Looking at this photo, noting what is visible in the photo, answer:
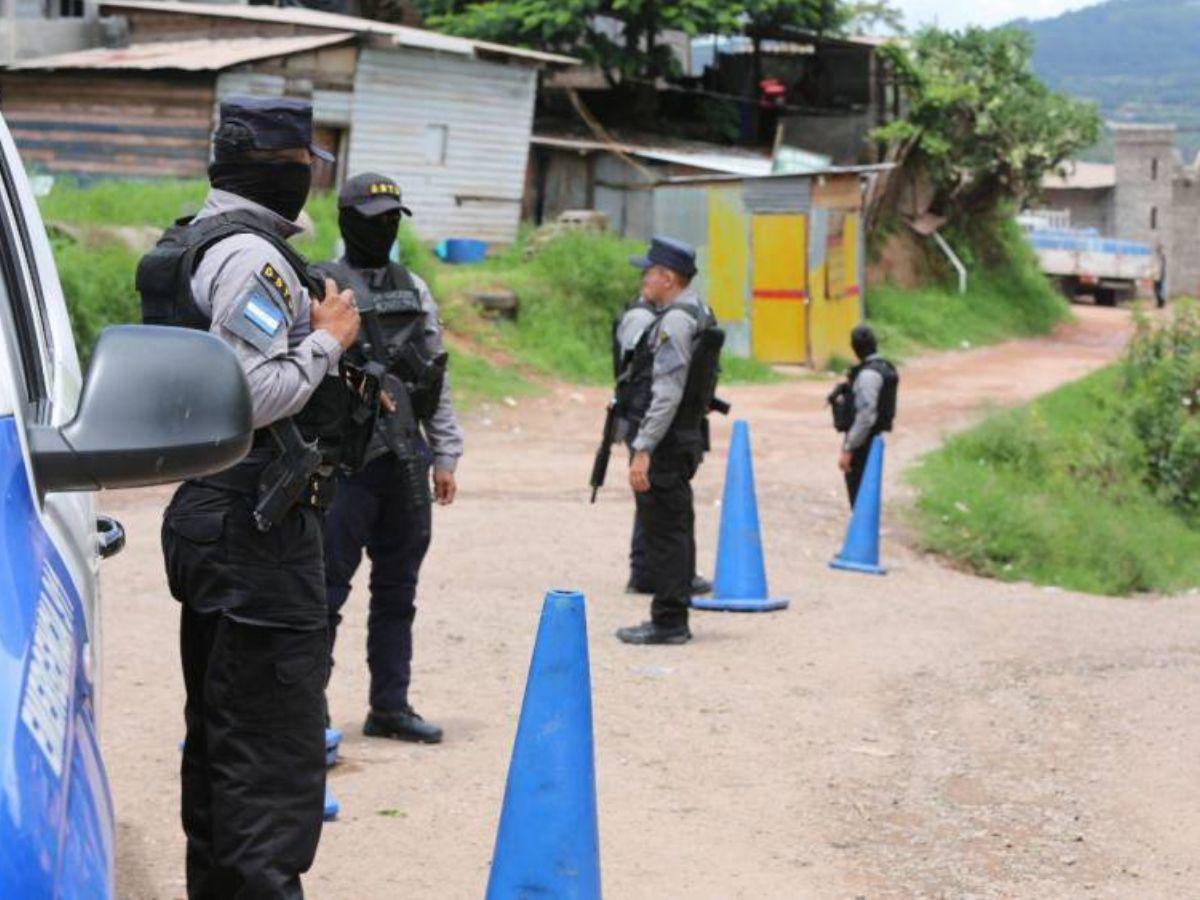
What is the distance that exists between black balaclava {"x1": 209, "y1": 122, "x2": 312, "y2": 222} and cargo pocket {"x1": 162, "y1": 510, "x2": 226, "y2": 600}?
2.32 feet

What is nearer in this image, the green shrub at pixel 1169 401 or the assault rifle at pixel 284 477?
the assault rifle at pixel 284 477

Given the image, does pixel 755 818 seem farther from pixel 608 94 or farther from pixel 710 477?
pixel 608 94

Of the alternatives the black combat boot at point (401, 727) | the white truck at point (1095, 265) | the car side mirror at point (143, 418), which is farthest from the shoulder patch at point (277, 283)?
the white truck at point (1095, 265)

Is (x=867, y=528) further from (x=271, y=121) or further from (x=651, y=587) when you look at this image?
(x=271, y=121)

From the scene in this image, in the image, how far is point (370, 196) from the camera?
19.8ft

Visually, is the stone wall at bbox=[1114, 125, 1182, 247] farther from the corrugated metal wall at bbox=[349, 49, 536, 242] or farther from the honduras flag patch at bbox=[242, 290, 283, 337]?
the honduras flag patch at bbox=[242, 290, 283, 337]

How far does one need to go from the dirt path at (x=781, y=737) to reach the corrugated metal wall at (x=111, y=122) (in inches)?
528

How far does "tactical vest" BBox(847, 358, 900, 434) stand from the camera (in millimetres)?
12345

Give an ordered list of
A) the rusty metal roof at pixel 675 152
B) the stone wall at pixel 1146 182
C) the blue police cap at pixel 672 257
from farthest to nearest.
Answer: the stone wall at pixel 1146 182, the rusty metal roof at pixel 675 152, the blue police cap at pixel 672 257

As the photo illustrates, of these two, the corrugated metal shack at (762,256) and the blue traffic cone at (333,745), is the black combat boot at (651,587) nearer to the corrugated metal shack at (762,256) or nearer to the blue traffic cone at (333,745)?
the blue traffic cone at (333,745)

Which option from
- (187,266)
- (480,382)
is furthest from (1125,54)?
(187,266)

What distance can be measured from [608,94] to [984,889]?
97.1 feet

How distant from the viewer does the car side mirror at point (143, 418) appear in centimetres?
229

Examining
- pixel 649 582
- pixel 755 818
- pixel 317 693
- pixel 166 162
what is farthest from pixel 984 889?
pixel 166 162
